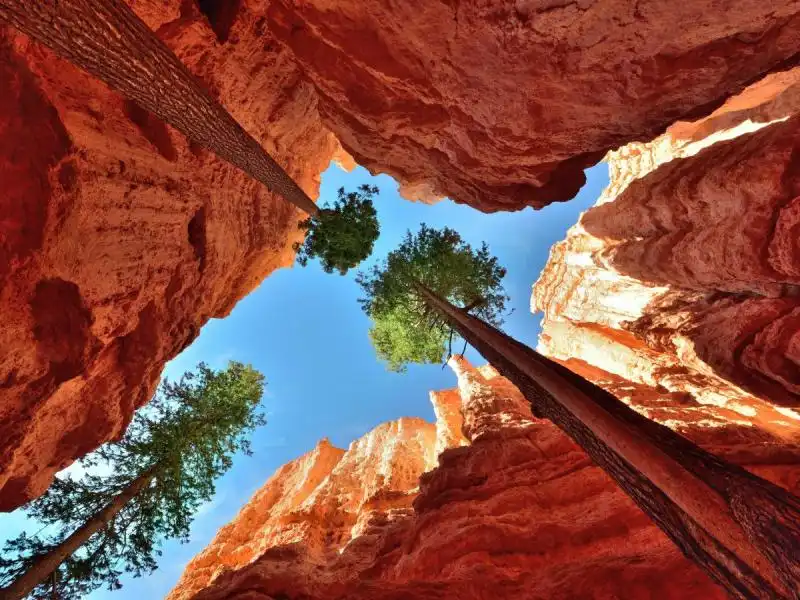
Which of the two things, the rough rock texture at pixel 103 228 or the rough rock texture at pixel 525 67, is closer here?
the rough rock texture at pixel 525 67

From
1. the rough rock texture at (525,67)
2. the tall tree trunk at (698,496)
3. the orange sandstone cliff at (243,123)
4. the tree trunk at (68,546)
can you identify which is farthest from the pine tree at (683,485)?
the tree trunk at (68,546)

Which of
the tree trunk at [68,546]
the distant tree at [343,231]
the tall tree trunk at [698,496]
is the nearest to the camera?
the tall tree trunk at [698,496]

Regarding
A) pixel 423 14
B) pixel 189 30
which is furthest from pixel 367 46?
pixel 189 30

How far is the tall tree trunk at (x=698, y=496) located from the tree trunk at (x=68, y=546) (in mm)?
12009

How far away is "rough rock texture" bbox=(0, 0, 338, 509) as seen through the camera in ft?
20.1

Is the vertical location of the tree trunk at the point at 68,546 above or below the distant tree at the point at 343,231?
below

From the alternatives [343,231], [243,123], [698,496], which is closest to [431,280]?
[343,231]

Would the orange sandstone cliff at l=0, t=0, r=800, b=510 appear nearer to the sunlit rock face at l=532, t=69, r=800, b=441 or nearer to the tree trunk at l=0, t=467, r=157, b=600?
the sunlit rock face at l=532, t=69, r=800, b=441

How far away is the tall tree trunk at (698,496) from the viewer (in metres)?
3.11

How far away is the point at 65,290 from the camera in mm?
6824

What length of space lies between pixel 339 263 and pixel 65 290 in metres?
7.12

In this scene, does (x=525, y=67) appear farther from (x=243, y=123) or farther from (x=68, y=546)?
(x=68, y=546)

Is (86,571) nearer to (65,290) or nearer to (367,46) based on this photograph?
(65,290)

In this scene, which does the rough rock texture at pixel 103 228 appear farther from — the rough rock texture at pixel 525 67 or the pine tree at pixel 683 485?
the pine tree at pixel 683 485
